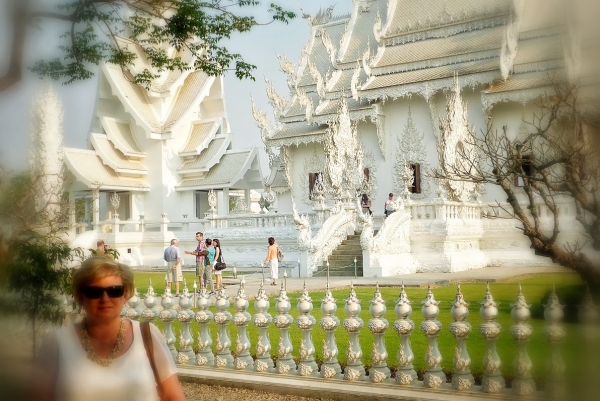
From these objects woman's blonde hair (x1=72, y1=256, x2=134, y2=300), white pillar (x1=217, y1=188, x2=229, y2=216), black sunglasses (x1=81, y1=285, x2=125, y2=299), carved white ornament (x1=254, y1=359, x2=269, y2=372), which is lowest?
carved white ornament (x1=254, y1=359, x2=269, y2=372)

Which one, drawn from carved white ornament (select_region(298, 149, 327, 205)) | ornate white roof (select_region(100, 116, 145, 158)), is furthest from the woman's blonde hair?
carved white ornament (select_region(298, 149, 327, 205))

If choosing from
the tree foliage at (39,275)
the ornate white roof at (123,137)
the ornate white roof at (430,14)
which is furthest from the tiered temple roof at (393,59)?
the tree foliage at (39,275)

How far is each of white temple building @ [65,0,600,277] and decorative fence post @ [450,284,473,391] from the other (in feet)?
21.7

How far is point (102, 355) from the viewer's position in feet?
6.09

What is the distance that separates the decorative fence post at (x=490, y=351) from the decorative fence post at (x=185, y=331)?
Result: 2246 millimetres

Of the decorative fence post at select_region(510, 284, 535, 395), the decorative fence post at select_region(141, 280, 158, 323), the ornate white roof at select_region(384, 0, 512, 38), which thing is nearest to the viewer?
the decorative fence post at select_region(510, 284, 535, 395)

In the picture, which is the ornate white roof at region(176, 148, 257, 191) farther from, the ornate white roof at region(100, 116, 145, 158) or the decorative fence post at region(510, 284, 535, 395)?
the decorative fence post at region(510, 284, 535, 395)

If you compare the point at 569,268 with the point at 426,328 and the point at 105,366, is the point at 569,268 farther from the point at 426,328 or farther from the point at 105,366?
the point at 426,328

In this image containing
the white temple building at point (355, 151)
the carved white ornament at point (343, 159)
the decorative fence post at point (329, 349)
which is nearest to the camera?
the decorative fence post at point (329, 349)

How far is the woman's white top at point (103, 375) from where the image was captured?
1.81 meters

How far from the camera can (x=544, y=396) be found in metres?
1.50

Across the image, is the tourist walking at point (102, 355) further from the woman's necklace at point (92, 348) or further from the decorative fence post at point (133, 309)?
the decorative fence post at point (133, 309)

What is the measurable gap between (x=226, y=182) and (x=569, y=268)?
19294 mm

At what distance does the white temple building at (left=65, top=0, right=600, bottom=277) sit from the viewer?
1398 cm
